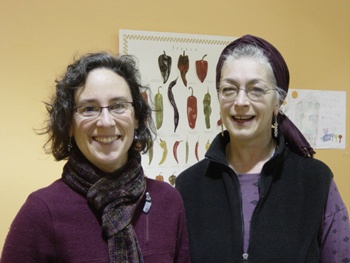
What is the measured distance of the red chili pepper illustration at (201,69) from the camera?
93.7 inches

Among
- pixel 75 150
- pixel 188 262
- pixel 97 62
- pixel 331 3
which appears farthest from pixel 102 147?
pixel 331 3

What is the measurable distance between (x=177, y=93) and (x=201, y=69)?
19 centimetres

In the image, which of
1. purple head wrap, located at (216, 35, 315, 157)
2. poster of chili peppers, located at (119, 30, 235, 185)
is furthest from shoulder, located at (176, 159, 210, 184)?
poster of chili peppers, located at (119, 30, 235, 185)

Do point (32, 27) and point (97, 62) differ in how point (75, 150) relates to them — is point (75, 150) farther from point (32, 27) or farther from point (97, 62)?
point (32, 27)

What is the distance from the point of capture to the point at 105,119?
3.89 ft

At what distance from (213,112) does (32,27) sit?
3.37ft

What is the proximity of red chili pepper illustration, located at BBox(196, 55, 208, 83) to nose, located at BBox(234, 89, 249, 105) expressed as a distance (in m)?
0.94

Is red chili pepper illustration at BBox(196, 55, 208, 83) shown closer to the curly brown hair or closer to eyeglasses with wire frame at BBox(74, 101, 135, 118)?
the curly brown hair

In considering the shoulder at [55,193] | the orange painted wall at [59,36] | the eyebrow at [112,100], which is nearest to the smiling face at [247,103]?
the eyebrow at [112,100]

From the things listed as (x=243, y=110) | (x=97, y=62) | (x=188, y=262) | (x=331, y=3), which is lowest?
(x=188, y=262)

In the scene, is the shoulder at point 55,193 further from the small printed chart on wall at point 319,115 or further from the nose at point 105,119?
the small printed chart on wall at point 319,115

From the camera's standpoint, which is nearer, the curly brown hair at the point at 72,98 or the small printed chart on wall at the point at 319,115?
the curly brown hair at the point at 72,98

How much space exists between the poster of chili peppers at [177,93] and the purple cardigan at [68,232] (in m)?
1.01

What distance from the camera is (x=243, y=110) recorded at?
1.45 metres
